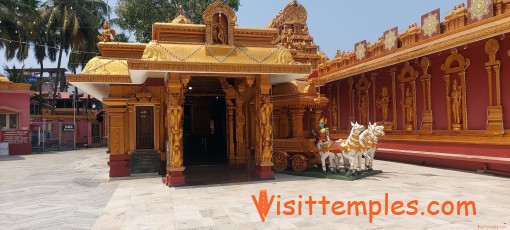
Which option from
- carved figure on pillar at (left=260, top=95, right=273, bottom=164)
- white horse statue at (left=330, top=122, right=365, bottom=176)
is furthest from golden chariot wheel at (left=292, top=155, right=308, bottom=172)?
carved figure on pillar at (left=260, top=95, right=273, bottom=164)

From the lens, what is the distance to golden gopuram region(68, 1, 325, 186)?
31.4 feet

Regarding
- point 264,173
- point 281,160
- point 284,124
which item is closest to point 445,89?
point 284,124

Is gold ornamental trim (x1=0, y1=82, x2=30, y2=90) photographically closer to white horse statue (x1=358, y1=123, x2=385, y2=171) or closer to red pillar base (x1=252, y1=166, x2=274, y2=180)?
red pillar base (x1=252, y1=166, x2=274, y2=180)

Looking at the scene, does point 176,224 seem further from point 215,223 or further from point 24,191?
point 24,191

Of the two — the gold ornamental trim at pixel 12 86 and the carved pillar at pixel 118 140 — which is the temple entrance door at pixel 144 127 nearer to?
the carved pillar at pixel 118 140

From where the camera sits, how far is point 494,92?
11.1 meters

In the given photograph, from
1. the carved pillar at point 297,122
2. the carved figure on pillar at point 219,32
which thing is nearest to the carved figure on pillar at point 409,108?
the carved pillar at point 297,122

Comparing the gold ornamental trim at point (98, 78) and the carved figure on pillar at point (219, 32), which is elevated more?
the carved figure on pillar at point (219, 32)

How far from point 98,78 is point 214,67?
4.28 meters

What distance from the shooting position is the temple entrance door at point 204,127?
16125 mm

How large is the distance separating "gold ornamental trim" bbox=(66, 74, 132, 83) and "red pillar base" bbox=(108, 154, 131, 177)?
8.33ft

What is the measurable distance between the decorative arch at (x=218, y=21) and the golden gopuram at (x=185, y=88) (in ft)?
0.09

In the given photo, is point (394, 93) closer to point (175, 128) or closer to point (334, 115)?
point (334, 115)

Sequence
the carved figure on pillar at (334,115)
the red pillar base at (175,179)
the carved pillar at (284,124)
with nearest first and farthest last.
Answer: the red pillar base at (175,179) → the carved pillar at (284,124) → the carved figure on pillar at (334,115)
